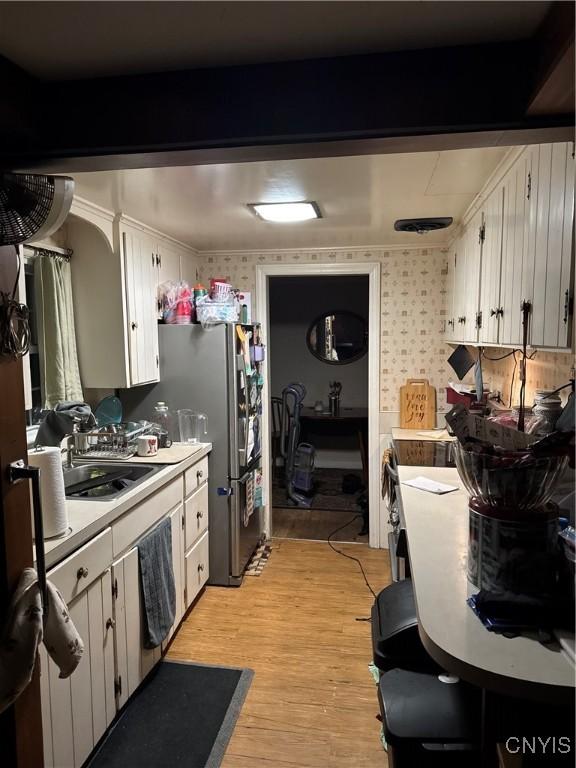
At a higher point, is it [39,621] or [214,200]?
[214,200]

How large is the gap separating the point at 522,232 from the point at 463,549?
1050 mm

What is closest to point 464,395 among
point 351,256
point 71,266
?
point 351,256

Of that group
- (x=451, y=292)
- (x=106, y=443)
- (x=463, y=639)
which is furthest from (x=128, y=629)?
(x=451, y=292)

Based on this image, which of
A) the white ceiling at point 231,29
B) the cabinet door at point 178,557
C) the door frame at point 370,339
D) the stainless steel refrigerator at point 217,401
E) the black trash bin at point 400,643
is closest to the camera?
the white ceiling at point 231,29

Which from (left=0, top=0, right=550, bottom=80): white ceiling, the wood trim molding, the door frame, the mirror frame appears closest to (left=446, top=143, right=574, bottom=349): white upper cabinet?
(left=0, top=0, right=550, bottom=80): white ceiling

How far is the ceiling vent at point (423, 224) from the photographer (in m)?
2.89

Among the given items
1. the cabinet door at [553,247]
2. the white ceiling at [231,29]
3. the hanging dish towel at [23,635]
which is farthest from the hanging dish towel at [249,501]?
the white ceiling at [231,29]

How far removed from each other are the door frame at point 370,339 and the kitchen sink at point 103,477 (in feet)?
4.72

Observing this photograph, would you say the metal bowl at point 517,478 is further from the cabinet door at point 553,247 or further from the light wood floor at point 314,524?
the light wood floor at point 314,524

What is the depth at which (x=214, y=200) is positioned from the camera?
2516mm

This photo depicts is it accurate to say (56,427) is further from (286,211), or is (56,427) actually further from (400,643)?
(286,211)

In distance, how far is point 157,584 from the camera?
94.2 inches

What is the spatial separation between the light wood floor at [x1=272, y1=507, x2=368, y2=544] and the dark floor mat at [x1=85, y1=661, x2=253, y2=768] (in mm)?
1776

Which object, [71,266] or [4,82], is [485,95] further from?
[71,266]
